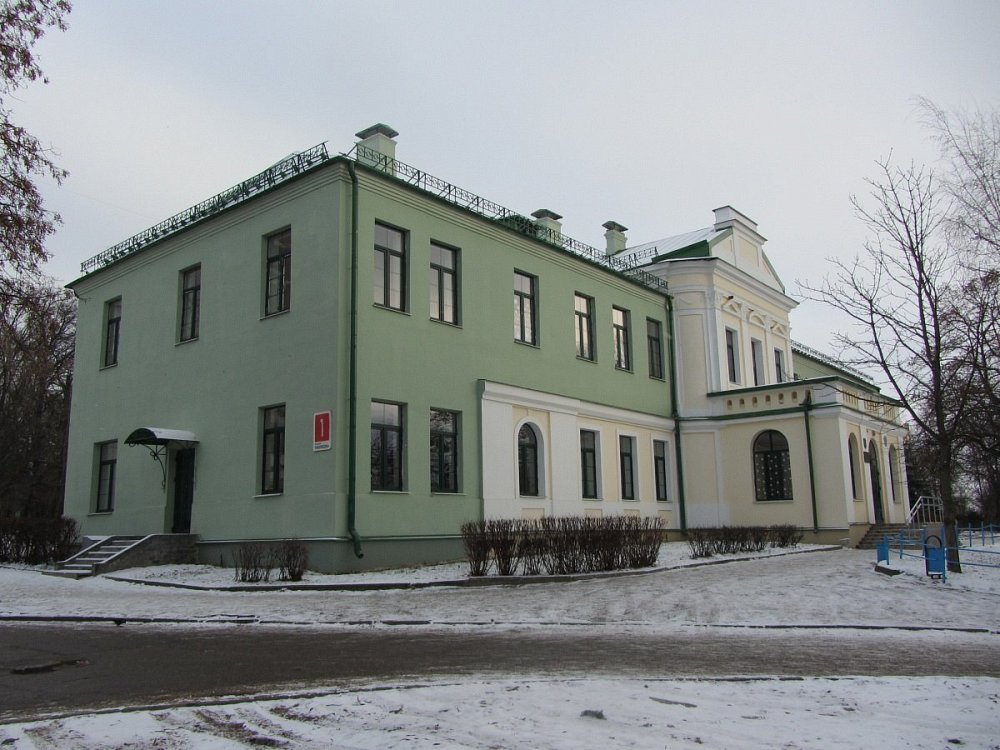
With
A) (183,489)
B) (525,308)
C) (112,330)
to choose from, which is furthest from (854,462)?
(112,330)

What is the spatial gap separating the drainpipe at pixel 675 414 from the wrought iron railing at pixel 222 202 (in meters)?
14.9

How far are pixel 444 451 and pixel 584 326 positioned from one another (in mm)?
7656

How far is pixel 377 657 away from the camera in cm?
807

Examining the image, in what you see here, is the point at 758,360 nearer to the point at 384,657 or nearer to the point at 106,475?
the point at 106,475

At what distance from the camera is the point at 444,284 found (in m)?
20.8

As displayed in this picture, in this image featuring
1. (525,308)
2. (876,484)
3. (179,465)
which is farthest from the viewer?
(876,484)

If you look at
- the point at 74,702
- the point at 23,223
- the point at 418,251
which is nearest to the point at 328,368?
the point at 418,251

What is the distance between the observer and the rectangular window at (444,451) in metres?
19.6

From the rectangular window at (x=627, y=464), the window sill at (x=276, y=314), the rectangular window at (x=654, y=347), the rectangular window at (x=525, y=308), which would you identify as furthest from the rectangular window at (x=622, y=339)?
the window sill at (x=276, y=314)

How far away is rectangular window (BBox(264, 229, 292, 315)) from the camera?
19569 millimetres

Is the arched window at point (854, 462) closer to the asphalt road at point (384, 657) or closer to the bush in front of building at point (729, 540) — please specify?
the bush in front of building at point (729, 540)

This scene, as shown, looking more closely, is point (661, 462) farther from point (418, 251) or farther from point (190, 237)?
point (190, 237)

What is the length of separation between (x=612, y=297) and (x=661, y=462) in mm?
6018

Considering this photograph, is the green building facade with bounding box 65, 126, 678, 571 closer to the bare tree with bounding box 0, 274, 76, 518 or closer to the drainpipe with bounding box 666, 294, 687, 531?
the drainpipe with bounding box 666, 294, 687, 531
